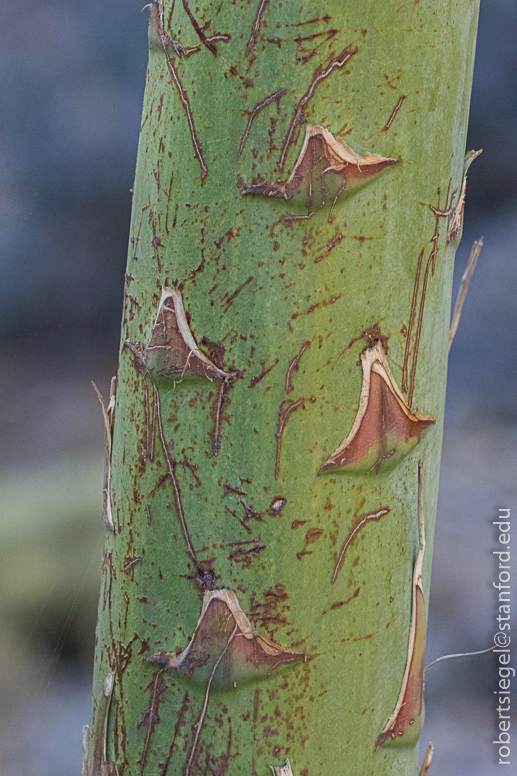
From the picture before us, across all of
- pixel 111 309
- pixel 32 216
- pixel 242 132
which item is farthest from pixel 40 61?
pixel 242 132

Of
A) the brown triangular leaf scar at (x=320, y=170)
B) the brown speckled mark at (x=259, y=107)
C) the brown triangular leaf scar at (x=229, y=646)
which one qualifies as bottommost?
the brown triangular leaf scar at (x=229, y=646)

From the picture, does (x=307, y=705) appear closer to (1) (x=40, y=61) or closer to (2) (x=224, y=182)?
(2) (x=224, y=182)

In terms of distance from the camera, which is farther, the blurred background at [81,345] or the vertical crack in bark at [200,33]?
the blurred background at [81,345]

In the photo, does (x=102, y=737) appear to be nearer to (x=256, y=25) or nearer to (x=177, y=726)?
(x=177, y=726)

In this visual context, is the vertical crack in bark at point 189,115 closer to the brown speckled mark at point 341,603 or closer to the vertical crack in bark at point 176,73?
the vertical crack in bark at point 176,73

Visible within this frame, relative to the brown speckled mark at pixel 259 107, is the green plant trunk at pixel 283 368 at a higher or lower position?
lower

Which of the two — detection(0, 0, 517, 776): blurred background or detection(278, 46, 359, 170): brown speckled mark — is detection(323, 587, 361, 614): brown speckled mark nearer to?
detection(278, 46, 359, 170): brown speckled mark

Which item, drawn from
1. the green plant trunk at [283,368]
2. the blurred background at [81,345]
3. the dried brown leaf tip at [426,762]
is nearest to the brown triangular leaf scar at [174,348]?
the green plant trunk at [283,368]

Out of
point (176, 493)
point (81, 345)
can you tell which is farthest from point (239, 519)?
point (81, 345)
